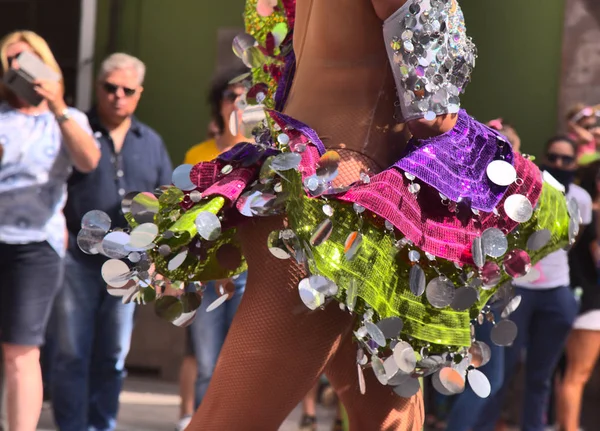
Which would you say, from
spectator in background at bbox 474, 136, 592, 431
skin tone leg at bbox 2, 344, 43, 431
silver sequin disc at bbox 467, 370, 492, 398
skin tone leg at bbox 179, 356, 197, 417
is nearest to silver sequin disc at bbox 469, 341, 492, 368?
silver sequin disc at bbox 467, 370, 492, 398

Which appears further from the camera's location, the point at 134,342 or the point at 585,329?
the point at 134,342

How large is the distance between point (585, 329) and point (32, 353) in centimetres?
266

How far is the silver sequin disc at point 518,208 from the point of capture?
7.74 feet

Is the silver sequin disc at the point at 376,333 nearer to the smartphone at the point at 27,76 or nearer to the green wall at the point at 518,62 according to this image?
the smartphone at the point at 27,76

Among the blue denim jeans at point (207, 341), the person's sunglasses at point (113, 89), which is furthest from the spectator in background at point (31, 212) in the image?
the blue denim jeans at point (207, 341)

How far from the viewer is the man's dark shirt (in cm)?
474

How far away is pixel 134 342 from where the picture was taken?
7301mm

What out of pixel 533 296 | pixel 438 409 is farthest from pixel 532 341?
pixel 438 409

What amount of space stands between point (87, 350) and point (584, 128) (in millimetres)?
3374

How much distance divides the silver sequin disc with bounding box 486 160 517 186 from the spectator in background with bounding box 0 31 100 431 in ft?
7.50

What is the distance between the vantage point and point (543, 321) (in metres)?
5.28

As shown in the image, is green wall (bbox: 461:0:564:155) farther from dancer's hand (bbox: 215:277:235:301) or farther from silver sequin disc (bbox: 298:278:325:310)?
silver sequin disc (bbox: 298:278:325:310)

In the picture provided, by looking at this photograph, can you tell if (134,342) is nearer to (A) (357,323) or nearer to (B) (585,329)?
(B) (585,329)

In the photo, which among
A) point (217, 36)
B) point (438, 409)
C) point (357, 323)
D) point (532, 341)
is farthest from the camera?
point (217, 36)
